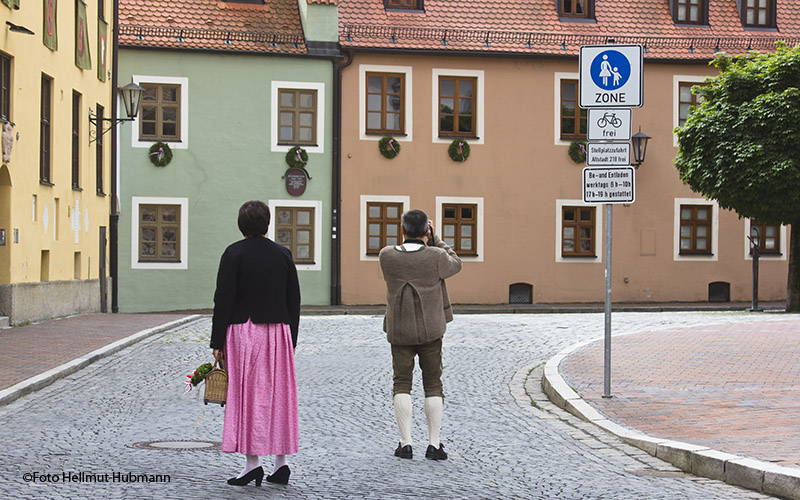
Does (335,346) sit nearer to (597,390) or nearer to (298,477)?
(597,390)

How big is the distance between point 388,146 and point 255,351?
24.8m

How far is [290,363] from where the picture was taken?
279 inches

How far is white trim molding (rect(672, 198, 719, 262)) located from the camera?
33.3m

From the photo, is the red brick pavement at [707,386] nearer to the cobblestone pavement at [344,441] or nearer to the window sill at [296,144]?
the cobblestone pavement at [344,441]

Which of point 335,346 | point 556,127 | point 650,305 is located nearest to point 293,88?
point 556,127

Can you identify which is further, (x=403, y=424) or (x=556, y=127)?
(x=556, y=127)

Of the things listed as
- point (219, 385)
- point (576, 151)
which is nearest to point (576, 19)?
point (576, 151)

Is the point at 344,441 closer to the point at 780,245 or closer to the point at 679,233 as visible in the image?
the point at 679,233

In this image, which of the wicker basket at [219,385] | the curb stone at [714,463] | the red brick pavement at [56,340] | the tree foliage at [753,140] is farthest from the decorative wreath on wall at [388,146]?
the wicker basket at [219,385]

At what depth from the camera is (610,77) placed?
10.8 meters

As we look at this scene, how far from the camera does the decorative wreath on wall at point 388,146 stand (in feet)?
103

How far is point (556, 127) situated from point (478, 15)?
3894 mm

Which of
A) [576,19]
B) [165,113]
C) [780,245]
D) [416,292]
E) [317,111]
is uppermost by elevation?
[576,19]

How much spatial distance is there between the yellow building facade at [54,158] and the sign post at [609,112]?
38.9 feet
